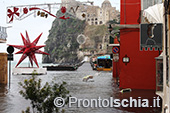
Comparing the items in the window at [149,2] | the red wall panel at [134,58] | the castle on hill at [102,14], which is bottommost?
the red wall panel at [134,58]

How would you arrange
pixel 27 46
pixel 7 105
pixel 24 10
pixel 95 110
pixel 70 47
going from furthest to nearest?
1. pixel 70 47
2. pixel 27 46
3. pixel 24 10
4. pixel 7 105
5. pixel 95 110

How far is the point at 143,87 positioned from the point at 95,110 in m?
6.77

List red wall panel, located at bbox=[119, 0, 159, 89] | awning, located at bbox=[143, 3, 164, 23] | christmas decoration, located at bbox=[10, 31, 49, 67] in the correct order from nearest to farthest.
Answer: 1. awning, located at bbox=[143, 3, 164, 23]
2. red wall panel, located at bbox=[119, 0, 159, 89]
3. christmas decoration, located at bbox=[10, 31, 49, 67]

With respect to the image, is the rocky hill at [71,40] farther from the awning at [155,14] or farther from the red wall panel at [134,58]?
the awning at [155,14]

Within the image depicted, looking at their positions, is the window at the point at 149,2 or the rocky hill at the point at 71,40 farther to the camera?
the rocky hill at the point at 71,40

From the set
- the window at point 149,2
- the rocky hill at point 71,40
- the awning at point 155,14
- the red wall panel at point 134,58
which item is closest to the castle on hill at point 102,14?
the rocky hill at point 71,40

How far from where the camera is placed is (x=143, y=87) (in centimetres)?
1514

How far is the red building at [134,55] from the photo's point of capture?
49.3ft

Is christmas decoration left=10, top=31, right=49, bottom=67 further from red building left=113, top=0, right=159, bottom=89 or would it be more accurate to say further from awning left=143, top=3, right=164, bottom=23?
awning left=143, top=3, right=164, bottom=23

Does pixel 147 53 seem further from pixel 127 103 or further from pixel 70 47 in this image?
pixel 70 47

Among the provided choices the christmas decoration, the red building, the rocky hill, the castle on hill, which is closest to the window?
the red building

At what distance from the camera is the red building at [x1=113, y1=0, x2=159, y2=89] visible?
15.0 meters

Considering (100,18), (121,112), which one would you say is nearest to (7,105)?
(121,112)

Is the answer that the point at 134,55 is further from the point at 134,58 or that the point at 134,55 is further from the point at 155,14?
the point at 155,14
